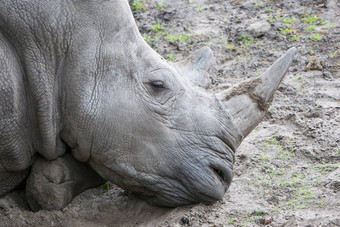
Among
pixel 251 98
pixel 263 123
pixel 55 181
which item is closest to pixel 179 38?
pixel 263 123

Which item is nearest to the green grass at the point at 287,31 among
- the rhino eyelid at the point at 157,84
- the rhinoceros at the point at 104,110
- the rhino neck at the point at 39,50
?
the rhinoceros at the point at 104,110

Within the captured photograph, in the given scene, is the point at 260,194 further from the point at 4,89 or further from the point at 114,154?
the point at 4,89

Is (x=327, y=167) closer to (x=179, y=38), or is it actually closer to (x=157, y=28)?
(x=179, y=38)

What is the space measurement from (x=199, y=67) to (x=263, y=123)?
3.66 ft

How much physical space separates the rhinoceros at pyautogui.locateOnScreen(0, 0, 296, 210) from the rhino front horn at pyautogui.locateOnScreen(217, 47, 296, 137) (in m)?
0.04

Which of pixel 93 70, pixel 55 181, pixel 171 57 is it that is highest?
pixel 93 70

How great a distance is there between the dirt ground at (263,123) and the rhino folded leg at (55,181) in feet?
0.25

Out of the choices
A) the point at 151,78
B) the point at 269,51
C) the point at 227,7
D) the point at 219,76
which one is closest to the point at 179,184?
the point at 151,78

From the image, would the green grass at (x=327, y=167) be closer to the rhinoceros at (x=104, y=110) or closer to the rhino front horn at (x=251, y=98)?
the rhino front horn at (x=251, y=98)

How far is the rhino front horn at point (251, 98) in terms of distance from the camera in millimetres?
4191

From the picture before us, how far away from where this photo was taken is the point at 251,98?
13.9 ft

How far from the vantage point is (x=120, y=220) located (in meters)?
4.27

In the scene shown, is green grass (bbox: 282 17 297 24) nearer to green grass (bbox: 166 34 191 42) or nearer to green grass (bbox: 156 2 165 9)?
green grass (bbox: 166 34 191 42)

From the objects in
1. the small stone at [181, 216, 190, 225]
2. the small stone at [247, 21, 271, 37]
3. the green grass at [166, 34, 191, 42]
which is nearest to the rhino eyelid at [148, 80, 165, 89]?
the small stone at [181, 216, 190, 225]
